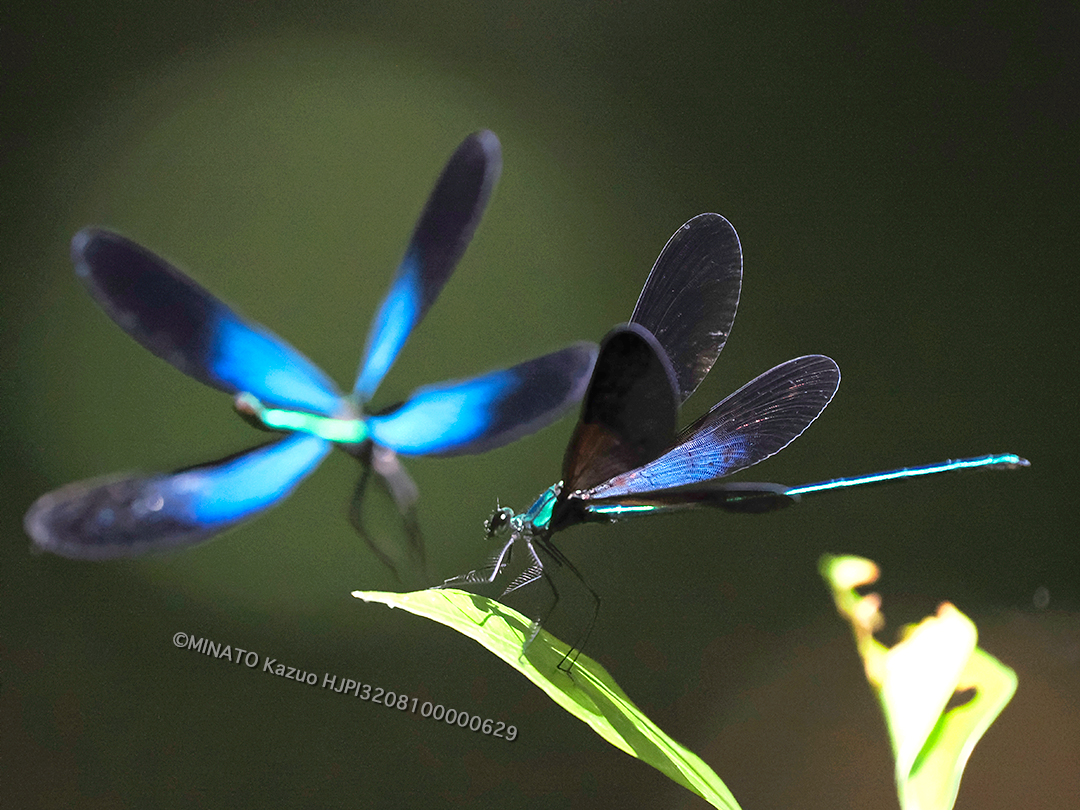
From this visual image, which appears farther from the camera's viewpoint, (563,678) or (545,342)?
(545,342)

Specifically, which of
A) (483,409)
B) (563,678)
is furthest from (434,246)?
(563,678)

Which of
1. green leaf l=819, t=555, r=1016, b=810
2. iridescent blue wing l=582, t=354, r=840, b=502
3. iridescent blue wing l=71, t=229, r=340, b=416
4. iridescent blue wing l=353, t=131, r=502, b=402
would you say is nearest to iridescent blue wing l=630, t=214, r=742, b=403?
iridescent blue wing l=582, t=354, r=840, b=502

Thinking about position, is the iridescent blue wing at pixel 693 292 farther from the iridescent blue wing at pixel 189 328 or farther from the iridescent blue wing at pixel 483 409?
the iridescent blue wing at pixel 189 328

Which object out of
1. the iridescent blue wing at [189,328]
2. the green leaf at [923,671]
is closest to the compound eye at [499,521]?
the iridescent blue wing at [189,328]

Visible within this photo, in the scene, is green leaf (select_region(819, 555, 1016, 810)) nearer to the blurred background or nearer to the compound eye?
the blurred background

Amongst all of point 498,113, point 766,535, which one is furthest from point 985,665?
point 498,113

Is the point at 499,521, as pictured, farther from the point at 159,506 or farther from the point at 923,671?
the point at 923,671
